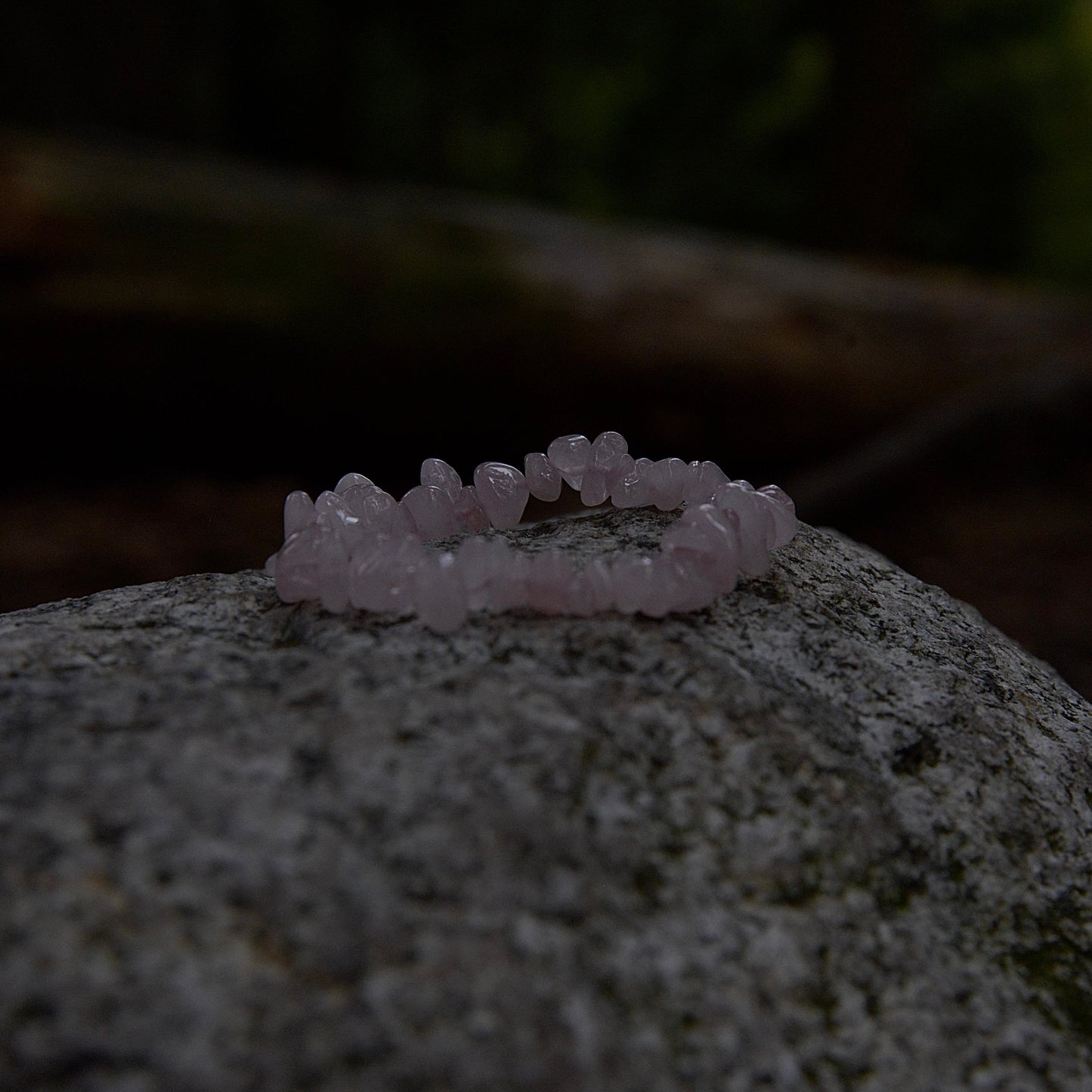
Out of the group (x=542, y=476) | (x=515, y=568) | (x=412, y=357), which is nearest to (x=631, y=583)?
(x=515, y=568)

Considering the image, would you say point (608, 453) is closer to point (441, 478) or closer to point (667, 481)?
point (667, 481)

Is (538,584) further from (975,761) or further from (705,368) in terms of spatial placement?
(705,368)

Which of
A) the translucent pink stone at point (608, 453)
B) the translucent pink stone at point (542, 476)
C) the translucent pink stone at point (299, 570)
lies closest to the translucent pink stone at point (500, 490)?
the translucent pink stone at point (542, 476)

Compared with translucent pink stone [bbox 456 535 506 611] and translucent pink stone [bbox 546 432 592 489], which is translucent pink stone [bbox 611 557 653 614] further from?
translucent pink stone [bbox 546 432 592 489]

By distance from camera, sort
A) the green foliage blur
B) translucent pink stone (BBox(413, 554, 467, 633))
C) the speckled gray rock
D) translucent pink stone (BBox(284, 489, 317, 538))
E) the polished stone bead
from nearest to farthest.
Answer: the speckled gray rock
translucent pink stone (BBox(413, 554, 467, 633))
the polished stone bead
translucent pink stone (BBox(284, 489, 317, 538))
the green foliage blur

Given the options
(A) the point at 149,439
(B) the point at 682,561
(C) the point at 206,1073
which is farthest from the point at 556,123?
(C) the point at 206,1073

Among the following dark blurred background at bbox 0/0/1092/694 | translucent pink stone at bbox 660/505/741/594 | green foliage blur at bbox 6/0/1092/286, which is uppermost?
green foliage blur at bbox 6/0/1092/286

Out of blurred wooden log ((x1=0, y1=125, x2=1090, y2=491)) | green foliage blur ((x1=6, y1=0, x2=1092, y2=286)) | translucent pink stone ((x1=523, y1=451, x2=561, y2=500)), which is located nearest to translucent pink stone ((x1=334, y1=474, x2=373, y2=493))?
translucent pink stone ((x1=523, y1=451, x2=561, y2=500))
